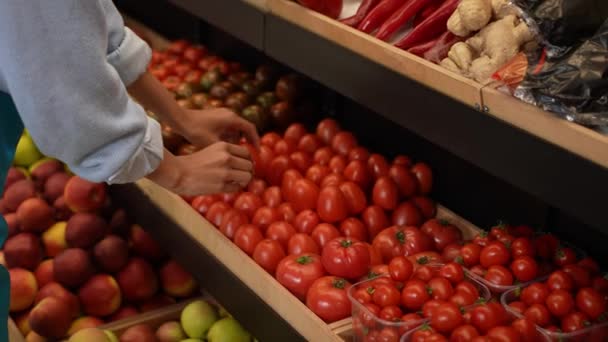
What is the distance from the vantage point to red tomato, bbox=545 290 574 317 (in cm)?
194

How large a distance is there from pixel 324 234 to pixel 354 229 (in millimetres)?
91

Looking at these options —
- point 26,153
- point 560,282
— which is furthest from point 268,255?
point 26,153

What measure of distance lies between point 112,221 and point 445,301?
162 centimetres

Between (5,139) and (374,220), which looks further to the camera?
(374,220)

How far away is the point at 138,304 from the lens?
3.18 meters

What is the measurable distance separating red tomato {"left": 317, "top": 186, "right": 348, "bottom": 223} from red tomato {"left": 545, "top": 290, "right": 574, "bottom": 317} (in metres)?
0.73

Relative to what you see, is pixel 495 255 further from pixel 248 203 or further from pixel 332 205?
pixel 248 203

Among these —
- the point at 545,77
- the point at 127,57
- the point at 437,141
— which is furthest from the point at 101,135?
the point at 545,77

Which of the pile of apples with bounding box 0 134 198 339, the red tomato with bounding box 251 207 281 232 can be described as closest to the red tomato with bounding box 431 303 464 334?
the red tomato with bounding box 251 207 281 232

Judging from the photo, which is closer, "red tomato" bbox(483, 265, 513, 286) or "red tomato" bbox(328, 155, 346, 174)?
"red tomato" bbox(483, 265, 513, 286)

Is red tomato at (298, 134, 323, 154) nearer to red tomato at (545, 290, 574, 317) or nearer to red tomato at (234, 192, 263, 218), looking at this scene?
red tomato at (234, 192, 263, 218)

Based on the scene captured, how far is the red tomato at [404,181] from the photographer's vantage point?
8.61ft

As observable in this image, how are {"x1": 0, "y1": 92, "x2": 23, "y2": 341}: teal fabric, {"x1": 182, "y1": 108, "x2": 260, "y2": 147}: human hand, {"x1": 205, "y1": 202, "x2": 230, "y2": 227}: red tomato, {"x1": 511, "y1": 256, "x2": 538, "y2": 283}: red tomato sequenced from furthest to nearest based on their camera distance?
1. {"x1": 205, "y1": 202, "x2": 230, "y2": 227}: red tomato
2. {"x1": 182, "y1": 108, "x2": 260, "y2": 147}: human hand
3. {"x1": 511, "y1": 256, "x2": 538, "y2": 283}: red tomato
4. {"x1": 0, "y1": 92, "x2": 23, "y2": 341}: teal fabric

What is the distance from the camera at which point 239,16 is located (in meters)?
2.63
